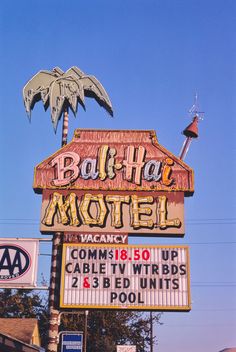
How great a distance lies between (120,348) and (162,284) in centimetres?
1658

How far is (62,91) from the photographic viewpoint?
62.5 feet

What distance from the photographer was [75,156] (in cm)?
1797

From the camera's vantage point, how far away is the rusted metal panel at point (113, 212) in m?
17.0

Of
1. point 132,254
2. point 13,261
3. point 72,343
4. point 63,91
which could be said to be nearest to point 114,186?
point 132,254

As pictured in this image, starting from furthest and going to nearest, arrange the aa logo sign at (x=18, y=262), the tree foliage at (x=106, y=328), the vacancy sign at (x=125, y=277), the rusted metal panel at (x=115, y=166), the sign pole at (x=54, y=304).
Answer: the tree foliage at (x=106, y=328) < the rusted metal panel at (x=115, y=166) < the aa logo sign at (x=18, y=262) < the sign pole at (x=54, y=304) < the vacancy sign at (x=125, y=277)

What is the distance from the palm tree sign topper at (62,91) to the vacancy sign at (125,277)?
4.99 m

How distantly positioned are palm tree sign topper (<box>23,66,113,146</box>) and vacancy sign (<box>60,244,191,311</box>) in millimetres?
4986

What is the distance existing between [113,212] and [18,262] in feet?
11.3

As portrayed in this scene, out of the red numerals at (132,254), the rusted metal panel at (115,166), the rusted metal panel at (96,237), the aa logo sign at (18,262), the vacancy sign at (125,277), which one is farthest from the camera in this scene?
the rusted metal panel at (115,166)

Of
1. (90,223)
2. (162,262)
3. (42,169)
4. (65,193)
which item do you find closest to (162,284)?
(162,262)

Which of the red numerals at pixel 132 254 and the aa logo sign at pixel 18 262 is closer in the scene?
the red numerals at pixel 132 254

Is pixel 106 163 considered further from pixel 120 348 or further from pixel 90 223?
pixel 120 348

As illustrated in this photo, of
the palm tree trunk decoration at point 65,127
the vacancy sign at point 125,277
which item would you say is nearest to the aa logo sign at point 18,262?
the vacancy sign at point 125,277

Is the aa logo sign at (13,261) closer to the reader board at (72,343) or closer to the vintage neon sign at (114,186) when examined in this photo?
the vintage neon sign at (114,186)
